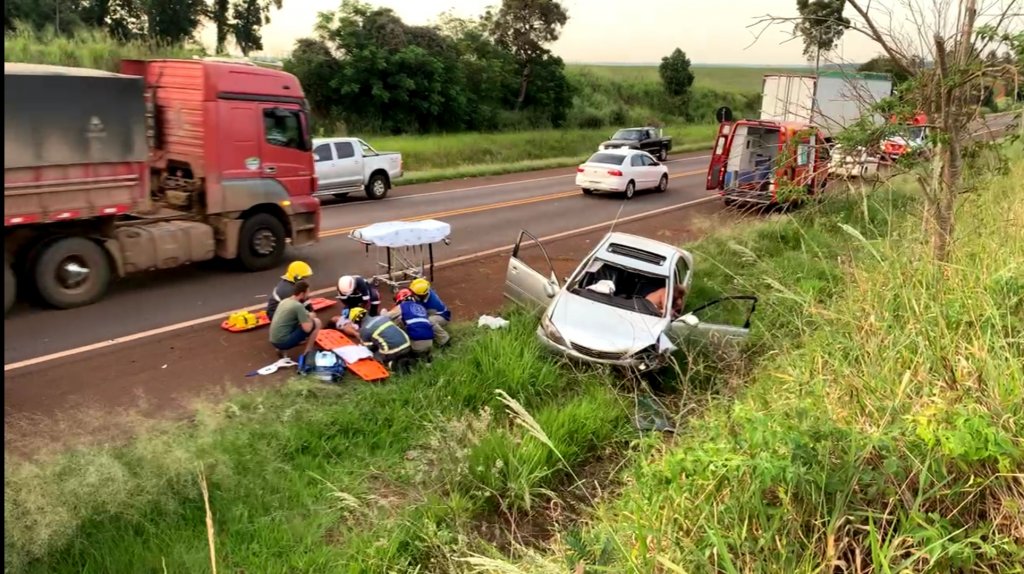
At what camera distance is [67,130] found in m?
8.66

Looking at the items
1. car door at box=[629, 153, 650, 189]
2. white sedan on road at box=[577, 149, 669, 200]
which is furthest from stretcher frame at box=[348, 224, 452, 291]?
car door at box=[629, 153, 650, 189]

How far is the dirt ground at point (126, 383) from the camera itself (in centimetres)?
617

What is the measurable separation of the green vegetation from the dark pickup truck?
24.4 m

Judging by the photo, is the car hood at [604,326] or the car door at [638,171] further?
the car door at [638,171]

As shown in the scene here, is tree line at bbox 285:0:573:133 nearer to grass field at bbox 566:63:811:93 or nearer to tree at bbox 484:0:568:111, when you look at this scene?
tree at bbox 484:0:568:111

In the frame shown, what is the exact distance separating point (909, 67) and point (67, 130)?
9063 millimetres

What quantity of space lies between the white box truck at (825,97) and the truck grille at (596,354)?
2.82 m

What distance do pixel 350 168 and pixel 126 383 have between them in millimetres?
11747

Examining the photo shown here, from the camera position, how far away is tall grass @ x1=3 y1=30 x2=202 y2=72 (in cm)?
2042

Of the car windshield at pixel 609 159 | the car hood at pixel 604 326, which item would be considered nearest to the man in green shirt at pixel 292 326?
the car hood at pixel 604 326

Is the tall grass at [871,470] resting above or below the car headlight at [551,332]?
above

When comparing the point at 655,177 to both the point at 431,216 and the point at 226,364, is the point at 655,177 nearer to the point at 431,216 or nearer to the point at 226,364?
the point at 431,216

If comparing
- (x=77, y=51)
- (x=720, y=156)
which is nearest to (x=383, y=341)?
(x=720, y=156)

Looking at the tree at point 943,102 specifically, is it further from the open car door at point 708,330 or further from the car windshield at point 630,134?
the car windshield at point 630,134
